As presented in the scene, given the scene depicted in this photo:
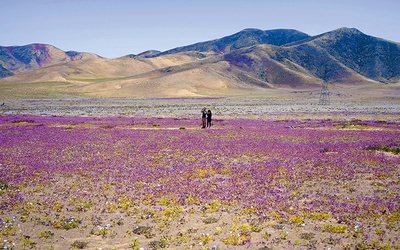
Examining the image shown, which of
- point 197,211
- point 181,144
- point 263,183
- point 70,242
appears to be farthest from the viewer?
point 181,144

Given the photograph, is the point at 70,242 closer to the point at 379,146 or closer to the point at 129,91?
the point at 379,146

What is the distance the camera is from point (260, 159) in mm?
24406

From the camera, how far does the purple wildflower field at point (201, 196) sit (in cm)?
1172

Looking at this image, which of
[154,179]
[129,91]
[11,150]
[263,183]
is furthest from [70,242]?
[129,91]

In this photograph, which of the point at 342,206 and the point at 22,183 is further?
the point at 22,183

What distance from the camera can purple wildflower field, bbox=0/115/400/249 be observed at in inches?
461

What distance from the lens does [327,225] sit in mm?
12312

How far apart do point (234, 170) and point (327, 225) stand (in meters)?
9.04

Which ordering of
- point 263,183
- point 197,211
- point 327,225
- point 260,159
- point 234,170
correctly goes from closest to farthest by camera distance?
1. point 327,225
2. point 197,211
3. point 263,183
4. point 234,170
5. point 260,159

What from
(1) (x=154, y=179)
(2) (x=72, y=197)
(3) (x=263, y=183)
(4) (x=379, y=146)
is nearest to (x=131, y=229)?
(2) (x=72, y=197)

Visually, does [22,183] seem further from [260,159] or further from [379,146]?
[379,146]

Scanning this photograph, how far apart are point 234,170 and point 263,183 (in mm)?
3295

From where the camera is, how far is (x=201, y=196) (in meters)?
16.1

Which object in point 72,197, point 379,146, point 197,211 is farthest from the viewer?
point 379,146
